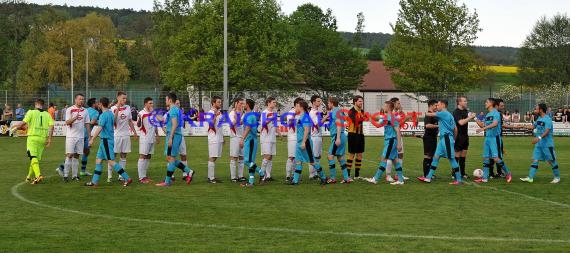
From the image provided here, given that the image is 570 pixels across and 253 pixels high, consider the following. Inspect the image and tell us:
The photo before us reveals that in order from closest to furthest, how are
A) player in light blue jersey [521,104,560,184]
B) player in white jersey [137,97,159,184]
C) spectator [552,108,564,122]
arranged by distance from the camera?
player in white jersey [137,97,159,184] < player in light blue jersey [521,104,560,184] < spectator [552,108,564,122]

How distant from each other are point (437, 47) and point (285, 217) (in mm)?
61440

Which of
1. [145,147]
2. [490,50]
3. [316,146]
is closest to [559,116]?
[316,146]

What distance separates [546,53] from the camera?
105m

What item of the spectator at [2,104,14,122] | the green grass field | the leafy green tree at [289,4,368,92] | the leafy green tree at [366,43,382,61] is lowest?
the green grass field

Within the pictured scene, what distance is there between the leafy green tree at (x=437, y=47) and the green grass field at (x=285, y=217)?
52.4 metres

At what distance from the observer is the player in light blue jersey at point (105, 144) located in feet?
55.8

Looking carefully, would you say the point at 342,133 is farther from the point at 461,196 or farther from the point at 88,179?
the point at 88,179

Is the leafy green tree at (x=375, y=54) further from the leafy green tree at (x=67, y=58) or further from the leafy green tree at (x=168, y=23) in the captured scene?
the leafy green tree at (x=67, y=58)

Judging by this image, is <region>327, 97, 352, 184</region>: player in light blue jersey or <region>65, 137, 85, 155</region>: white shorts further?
<region>65, 137, 85, 155</region>: white shorts

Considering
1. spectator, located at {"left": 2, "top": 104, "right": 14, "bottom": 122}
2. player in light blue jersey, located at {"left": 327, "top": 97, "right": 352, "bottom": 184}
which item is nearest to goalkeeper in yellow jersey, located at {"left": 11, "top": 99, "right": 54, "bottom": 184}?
player in light blue jersey, located at {"left": 327, "top": 97, "right": 352, "bottom": 184}

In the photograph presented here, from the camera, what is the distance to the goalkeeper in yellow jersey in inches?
698

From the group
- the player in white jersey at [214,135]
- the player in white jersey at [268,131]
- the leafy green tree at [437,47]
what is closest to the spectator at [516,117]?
the leafy green tree at [437,47]

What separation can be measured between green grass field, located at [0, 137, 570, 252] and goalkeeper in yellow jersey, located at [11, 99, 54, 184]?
2.03 ft

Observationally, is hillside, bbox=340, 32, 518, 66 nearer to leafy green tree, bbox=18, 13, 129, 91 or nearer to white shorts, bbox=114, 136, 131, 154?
leafy green tree, bbox=18, 13, 129, 91
